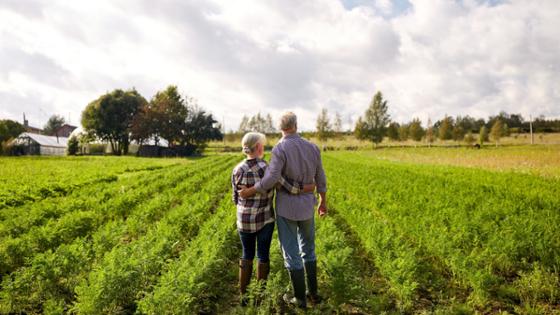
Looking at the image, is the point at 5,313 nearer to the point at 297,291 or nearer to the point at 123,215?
the point at 297,291

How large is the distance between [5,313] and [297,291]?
342 centimetres

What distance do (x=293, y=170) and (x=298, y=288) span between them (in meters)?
1.39

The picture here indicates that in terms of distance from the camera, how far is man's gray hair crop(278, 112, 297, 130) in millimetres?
4078

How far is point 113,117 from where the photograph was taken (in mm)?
53500

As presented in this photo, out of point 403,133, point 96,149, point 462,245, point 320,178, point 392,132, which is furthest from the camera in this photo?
point 403,133

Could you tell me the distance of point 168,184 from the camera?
15453 mm

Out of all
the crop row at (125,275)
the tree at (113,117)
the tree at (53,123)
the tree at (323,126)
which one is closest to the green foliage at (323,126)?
the tree at (323,126)

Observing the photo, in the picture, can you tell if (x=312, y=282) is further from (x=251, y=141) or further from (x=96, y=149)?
(x=96, y=149)

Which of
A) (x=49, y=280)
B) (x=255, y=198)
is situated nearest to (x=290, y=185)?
(x=255, y=198)

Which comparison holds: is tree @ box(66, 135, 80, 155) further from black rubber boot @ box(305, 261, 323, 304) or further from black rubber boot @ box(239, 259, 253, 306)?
black rubber boot @ box(305, 261, 323, 304)

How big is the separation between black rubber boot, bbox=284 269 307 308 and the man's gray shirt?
65cm

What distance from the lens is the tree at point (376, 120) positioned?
204 ft

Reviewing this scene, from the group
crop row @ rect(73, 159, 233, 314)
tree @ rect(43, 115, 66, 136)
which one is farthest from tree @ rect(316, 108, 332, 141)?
tree @ rect(43, 115, 66, 136)

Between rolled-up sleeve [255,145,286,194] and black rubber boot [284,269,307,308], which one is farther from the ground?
rolled-up sleeve [255,145,286,194]
